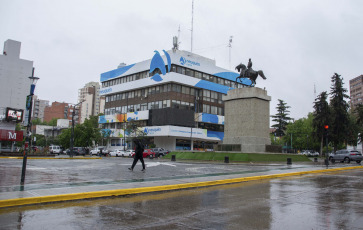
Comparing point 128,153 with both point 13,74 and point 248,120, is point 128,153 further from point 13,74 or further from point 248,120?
point 13,74

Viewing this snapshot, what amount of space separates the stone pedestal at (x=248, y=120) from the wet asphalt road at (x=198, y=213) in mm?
19614

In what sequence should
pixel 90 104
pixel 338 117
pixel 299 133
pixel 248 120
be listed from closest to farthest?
pixel 248 120
pixel 338 117
pixel 299 133
pixel 90 104

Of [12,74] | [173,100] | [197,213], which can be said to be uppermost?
[12,74]

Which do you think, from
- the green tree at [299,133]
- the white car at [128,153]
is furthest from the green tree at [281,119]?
the white car at [128,153]

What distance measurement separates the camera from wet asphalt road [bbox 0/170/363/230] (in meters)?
6.04

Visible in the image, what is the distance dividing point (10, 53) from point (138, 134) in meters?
55.1

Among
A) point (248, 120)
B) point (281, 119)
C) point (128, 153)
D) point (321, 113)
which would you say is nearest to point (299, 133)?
point (281, 119)

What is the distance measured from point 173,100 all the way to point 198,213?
63.5 m

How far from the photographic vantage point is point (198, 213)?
7.20 metres

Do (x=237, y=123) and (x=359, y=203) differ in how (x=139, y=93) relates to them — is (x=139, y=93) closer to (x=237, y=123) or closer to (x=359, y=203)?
(x=237, y=123)

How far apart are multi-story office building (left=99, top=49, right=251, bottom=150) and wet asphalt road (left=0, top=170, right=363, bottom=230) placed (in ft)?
187

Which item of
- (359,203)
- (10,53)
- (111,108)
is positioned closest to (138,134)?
(111,108)

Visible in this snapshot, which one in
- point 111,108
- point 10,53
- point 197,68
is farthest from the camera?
point 10,53

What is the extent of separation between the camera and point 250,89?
30453 millimetres
